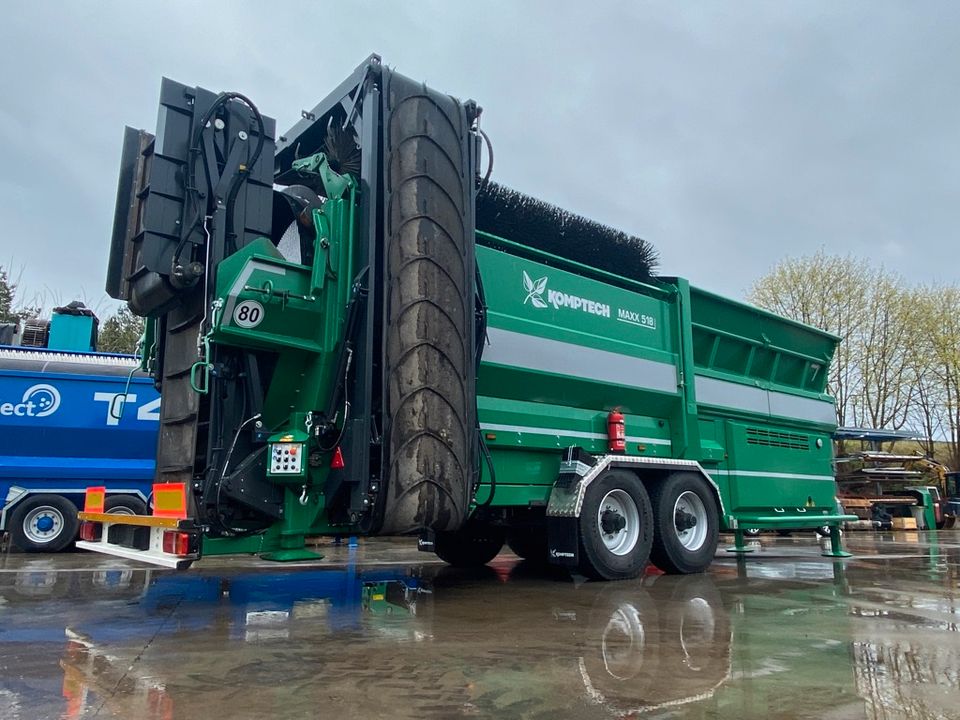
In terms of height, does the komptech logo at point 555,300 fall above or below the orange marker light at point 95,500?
above

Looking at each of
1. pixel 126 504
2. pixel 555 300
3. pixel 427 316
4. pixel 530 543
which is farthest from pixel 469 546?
pixel 126 504

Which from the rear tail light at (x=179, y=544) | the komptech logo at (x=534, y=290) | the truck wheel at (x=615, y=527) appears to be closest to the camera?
the rear tail light at (x=179, y=544)

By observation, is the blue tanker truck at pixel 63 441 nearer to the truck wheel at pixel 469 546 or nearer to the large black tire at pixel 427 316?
the truck wheel at pixel 469 546

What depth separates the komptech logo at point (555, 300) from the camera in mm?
6641

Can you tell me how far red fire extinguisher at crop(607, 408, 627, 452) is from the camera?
278 inches

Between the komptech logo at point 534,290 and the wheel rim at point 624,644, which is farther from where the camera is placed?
the komptech logo at point 534,290

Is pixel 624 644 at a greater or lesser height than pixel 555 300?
lesser

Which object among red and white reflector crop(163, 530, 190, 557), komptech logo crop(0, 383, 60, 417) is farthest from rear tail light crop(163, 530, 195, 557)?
komptech logo crop(0, 383, 60, 417)

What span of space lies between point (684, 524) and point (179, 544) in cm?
467

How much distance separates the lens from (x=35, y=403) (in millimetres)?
10664

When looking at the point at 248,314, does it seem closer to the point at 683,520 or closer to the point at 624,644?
the point at 624,644

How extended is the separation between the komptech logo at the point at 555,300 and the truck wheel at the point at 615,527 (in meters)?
1.51

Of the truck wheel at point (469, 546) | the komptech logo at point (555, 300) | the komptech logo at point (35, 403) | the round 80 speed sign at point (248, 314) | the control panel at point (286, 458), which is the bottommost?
the truck wheel at point (469, 546)

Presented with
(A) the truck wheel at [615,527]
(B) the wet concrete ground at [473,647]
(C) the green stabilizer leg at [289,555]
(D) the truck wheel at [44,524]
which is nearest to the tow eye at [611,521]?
A: (A) the truck wheel at [615,527]
